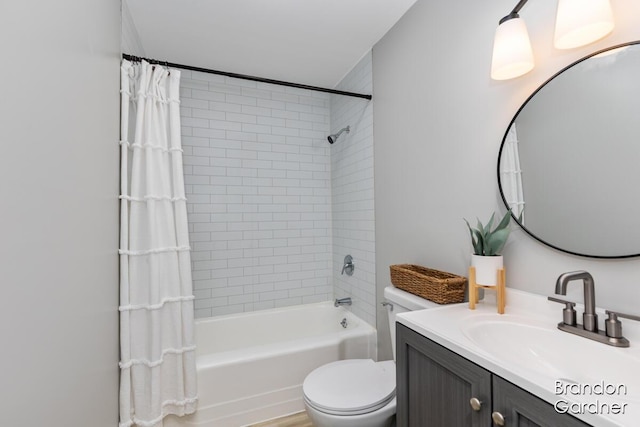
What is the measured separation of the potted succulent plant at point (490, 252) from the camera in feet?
3.85

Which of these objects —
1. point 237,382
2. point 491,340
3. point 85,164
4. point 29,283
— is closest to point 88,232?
point 85,164

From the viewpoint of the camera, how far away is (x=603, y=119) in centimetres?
97

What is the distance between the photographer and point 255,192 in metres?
2.74

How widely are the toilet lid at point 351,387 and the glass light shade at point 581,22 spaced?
61.5 inches

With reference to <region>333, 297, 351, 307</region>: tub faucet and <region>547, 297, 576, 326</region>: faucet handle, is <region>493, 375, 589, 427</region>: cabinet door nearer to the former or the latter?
<region>547, 297, 576, 326</region>: faucet handle

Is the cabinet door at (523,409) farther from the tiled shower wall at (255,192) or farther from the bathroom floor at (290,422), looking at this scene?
the tiled shower wall at (255,192)

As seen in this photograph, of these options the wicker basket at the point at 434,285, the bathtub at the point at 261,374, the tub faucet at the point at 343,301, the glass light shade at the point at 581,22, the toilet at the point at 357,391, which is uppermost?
the glass light shade at the point at 581,22

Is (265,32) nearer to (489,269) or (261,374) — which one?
(489,269)

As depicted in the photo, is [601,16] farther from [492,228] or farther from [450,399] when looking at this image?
[450,399]

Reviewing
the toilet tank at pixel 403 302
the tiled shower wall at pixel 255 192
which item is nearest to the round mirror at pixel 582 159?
the toilet tank at pixel 403 302

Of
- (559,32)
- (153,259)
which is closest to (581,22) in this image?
(559,32)

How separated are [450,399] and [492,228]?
73cm

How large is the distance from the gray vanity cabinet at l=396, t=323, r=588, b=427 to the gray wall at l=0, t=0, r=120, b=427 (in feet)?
3.65

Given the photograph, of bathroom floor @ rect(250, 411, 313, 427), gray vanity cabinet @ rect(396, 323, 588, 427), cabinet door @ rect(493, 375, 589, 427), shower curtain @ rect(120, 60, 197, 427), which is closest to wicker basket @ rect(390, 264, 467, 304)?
gray vanity cabinet @ rect(396, 323, 588, 427)
